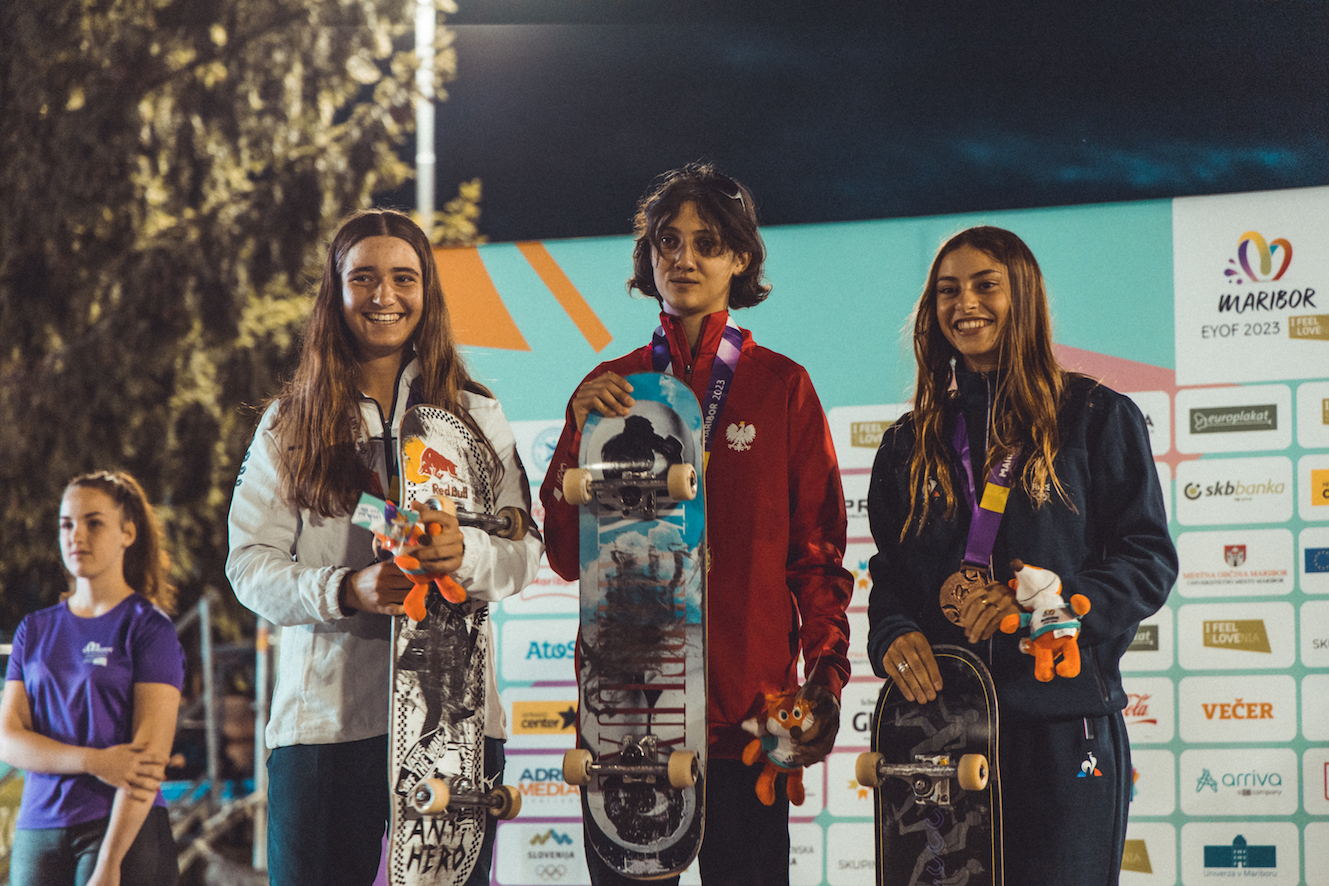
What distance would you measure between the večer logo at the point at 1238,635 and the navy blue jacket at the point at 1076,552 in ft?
4.82

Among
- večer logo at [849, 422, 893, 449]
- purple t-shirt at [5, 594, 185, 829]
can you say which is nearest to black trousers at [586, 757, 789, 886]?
večer logo at [849, 422, 893, 449]

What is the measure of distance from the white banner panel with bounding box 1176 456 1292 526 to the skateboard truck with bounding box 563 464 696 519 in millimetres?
2095

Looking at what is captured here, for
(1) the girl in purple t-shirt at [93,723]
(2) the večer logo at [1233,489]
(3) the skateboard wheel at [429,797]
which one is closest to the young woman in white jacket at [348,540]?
(3) the skateboard wheel at [429,797]

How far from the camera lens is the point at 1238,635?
11.4 ft

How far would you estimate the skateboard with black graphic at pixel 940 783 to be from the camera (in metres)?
2.12

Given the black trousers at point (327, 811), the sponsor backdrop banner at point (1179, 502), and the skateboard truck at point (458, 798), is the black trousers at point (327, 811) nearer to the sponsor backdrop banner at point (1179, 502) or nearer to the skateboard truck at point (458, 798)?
the skateboard truck at point (458, 798)

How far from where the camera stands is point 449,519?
6.79 feet

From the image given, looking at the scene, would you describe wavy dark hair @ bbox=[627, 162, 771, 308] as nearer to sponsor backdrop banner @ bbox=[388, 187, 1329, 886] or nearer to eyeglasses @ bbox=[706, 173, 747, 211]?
eyeglasses @ bbox=[706, 173, 747, 211]

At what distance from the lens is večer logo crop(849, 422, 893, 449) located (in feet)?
12.4

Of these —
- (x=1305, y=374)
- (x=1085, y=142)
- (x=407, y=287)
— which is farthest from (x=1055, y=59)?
(x=407, y=287)

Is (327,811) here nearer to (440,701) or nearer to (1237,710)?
(440,701)

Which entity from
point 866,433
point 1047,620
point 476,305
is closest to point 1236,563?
point 866,433

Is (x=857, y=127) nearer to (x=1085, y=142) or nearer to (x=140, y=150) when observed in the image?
(x=1085, y=142)

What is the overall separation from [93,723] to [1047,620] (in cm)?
278
